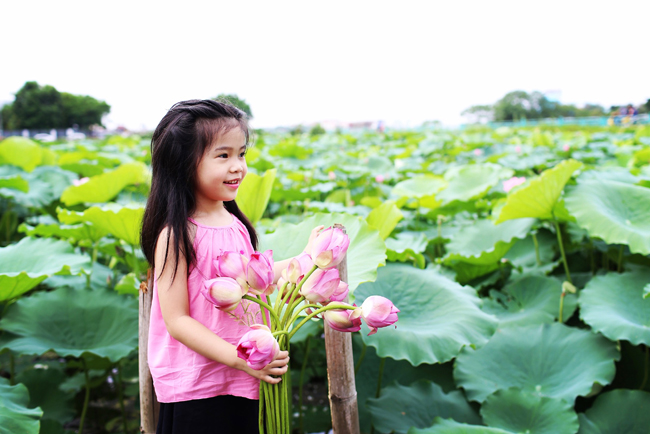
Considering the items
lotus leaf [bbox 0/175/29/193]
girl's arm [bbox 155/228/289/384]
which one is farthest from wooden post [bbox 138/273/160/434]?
lotus leaf [bbox 0/175/29/193]

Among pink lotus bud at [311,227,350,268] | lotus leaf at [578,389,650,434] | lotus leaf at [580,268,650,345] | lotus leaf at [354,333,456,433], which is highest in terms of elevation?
pink lotus bud at [311,227,350,268]

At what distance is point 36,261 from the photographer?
1543mm

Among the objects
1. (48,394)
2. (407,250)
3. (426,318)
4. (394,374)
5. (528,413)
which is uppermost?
(407,250)

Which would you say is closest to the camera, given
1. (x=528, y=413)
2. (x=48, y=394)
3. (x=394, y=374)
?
(x=528, y=413)

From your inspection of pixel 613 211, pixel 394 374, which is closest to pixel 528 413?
pixel 394 374

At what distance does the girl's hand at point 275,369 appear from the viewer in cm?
65

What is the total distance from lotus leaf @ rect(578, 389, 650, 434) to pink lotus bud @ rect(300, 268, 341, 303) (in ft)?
3.51

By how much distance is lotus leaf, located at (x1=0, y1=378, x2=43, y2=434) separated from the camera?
3.41 feet

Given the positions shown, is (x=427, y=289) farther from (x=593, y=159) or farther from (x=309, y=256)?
(x=593, y=159)

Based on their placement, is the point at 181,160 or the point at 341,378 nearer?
the point at 181,160

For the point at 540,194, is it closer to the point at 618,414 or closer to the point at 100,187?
the point at 618,414

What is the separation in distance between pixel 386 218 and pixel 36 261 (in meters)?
1.11

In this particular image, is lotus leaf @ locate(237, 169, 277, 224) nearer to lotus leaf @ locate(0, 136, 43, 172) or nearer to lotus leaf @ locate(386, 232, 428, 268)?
lotus leaf @ locate(386, 232, 428, 268)

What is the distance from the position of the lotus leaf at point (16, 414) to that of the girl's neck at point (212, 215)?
2.07 feet
